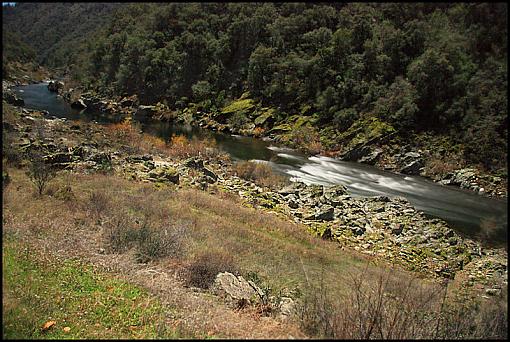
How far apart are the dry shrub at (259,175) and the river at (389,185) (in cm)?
196

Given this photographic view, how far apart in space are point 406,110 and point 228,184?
21114 millimetres

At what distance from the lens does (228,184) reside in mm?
24031

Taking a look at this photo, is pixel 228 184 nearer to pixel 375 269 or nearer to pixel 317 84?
pixel 375 269

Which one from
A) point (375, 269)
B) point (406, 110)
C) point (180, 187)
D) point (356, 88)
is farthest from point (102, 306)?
point (356, 88)

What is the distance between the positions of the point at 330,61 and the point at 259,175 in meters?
26.7

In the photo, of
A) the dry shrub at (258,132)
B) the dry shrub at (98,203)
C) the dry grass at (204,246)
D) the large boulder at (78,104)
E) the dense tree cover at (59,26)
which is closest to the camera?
the dry grass at (204,246)

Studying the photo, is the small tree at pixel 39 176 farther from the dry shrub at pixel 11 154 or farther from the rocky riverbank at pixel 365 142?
the rocky riverbank at pixel 365 142

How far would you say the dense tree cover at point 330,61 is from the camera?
26.6m

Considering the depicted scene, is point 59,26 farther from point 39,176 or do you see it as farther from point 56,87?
point 39,176

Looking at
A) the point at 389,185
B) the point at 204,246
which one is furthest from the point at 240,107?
the point at 204,246

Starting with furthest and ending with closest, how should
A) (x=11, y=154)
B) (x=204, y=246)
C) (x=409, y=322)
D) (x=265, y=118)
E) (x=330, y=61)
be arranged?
1. (x=265, y=118)
2. (x=330, y=61)
3. (x=11, y=154)
4. (x=204, y=246)
5. (x=409, y=322)

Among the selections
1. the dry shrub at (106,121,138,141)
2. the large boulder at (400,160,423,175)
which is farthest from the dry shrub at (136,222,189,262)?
the large boulder at (400,160,423,175)

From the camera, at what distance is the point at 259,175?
1053 inches

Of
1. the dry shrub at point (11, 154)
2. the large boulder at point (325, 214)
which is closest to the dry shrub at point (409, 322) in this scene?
the large boulder at point (325, 214)
